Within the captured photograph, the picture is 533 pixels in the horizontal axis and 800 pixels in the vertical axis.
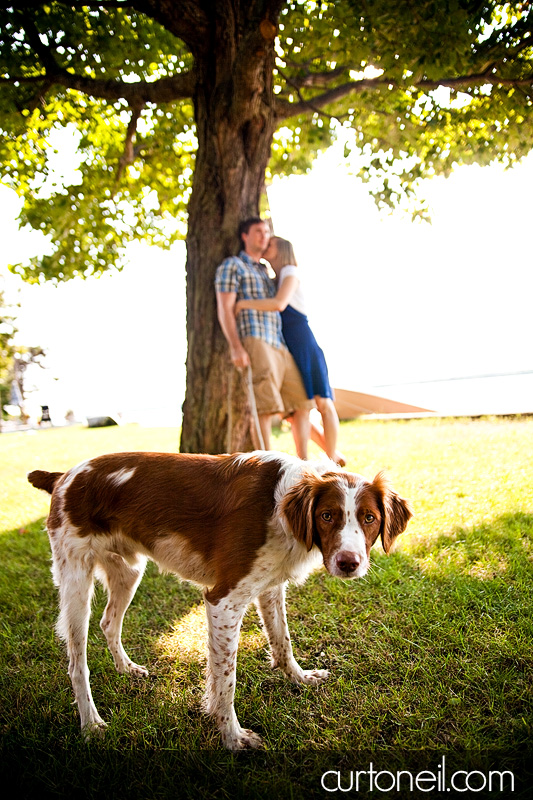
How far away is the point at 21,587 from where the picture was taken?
409 cm

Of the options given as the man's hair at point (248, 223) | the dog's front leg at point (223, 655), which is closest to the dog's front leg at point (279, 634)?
the dog's front leg at point (223, 655)

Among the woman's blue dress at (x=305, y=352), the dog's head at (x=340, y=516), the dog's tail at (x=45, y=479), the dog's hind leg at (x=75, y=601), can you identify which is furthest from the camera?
the woman's blue dress at (x=305, y=352)

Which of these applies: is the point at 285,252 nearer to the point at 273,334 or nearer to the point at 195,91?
the point at 273,334

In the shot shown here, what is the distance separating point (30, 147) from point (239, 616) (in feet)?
Result: 28.9

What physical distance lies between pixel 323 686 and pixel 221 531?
3.23 feet

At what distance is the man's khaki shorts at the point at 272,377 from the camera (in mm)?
5098

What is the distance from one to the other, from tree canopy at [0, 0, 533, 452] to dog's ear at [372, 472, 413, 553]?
3589 mm

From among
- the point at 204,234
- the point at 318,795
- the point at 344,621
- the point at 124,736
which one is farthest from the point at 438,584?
the point at 204,234

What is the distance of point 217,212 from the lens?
5969 millimetres

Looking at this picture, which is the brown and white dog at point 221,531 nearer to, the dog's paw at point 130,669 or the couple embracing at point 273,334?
the dog's paw at point 130,669

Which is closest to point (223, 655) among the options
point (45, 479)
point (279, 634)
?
point (279, 634)

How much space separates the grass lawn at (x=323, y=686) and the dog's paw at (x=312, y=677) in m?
0.05

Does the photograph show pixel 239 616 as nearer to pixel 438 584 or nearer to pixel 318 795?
Result: pixel 318 795

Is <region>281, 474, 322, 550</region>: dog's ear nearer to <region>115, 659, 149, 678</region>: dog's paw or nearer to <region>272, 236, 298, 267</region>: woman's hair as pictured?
<region>115, 659, 149, 678</region>: dog's paw
